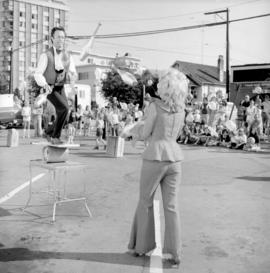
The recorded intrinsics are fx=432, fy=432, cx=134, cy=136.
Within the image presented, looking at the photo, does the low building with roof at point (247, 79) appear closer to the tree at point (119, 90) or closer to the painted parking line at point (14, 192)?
the painted parking line at point (14, 192)

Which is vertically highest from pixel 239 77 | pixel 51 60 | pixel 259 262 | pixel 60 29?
pixel 239 77

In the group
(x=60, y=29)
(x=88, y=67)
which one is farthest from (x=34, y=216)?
(x=88, y=67)

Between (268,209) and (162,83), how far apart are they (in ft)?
11.7

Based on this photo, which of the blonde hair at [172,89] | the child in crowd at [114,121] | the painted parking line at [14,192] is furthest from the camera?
the child in crowd at [114,121]

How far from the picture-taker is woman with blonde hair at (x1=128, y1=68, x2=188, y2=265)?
4.42 metres

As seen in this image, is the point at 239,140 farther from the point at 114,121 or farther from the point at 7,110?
the point at 7,110

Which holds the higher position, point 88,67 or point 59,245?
point 88,67

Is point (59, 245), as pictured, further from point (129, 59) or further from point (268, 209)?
point (129, 59)

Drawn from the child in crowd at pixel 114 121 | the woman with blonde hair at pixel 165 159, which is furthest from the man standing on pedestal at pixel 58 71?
the child in crowd at pixel 114 121

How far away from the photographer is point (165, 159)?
4.41 m

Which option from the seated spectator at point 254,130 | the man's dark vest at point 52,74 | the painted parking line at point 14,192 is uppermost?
the man's dark vest at point 52,74

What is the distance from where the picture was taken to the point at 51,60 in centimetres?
561

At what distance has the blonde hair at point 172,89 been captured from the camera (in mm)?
4387

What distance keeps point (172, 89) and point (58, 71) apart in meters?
1.92
